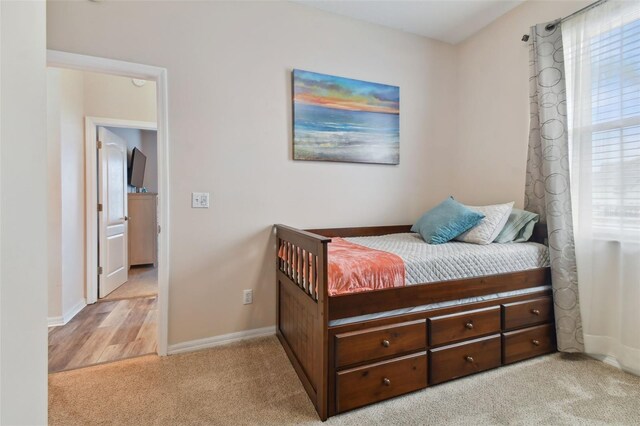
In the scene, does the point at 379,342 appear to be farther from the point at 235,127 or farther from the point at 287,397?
the point at 235,127

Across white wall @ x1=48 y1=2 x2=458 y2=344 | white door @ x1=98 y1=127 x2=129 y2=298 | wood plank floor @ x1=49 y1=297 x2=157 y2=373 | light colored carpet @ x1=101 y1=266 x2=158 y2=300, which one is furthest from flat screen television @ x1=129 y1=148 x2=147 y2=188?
white wall @ x1=48 y1=2 x2=458 y2=344

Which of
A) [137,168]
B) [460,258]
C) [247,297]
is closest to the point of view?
[460,258]

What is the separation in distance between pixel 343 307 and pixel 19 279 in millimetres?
1142

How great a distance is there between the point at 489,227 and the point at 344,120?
1382 mm

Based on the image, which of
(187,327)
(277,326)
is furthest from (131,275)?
(277,326)

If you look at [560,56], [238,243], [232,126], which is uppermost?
[560,56]

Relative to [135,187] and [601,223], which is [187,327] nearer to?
[601,223]

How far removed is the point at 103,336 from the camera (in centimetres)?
223

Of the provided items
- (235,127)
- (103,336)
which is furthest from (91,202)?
(235,127)

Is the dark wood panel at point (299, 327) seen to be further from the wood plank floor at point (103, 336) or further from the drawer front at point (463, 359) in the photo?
the wood plank floor at point (103, 336)

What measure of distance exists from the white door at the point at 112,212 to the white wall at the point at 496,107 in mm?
3655

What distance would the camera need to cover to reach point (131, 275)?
407cm

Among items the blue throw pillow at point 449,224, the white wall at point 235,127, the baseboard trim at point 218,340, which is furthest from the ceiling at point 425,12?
the baseboard trim at point 218,340

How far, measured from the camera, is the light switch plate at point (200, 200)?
6.79 ft
